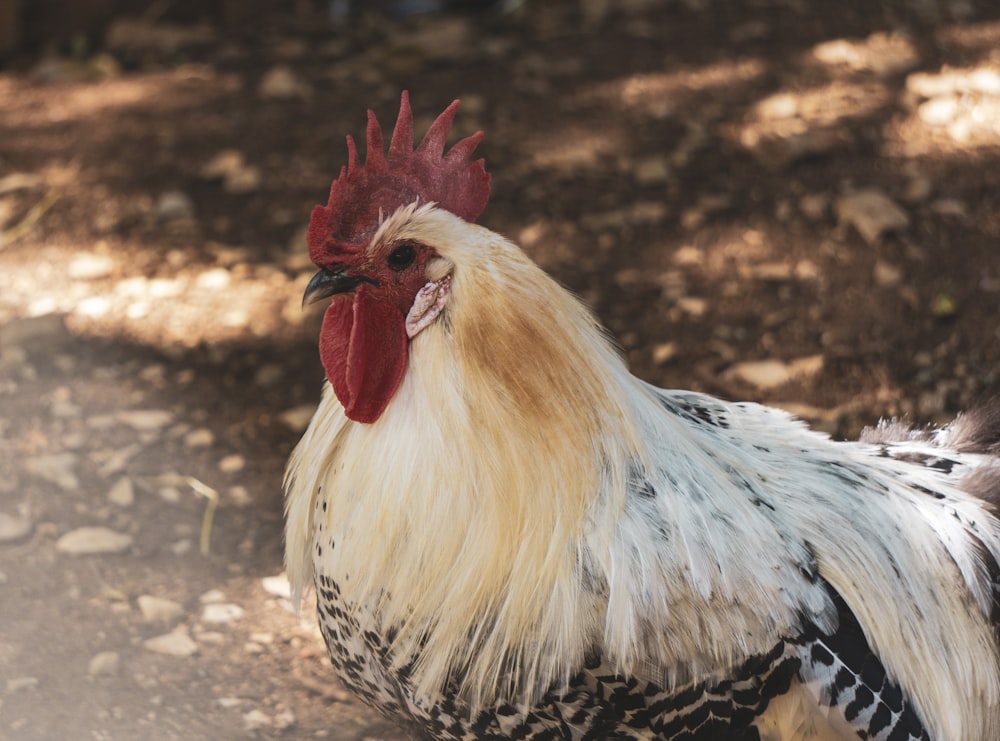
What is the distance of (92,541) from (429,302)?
1.88m

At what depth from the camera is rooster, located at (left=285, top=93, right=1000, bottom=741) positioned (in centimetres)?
225

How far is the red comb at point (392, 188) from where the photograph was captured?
89.4 inches

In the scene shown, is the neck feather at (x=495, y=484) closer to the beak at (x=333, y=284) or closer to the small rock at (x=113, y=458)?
the beak at (x=333, y=284)

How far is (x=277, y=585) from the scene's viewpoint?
349 cm

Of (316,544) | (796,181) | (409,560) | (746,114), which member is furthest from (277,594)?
(746,114)

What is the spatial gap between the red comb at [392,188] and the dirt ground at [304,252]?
1469mm

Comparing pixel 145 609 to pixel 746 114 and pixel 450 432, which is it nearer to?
pixel 450 432

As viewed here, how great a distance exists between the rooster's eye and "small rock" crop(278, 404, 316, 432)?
180cm

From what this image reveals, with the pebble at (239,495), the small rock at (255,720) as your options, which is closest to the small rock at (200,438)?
the pebble at (239,495)

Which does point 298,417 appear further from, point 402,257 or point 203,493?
point 402,257

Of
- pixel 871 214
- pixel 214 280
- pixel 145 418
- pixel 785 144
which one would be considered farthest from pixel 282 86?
pixel 871 214

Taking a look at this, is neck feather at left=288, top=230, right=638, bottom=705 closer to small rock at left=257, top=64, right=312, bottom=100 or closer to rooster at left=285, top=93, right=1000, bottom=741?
rooster at left=285, top=93, right=1000, bottom=741

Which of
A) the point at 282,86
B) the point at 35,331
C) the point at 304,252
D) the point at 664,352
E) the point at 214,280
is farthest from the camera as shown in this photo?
the point at 282,86

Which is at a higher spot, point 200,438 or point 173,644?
point 200,438
